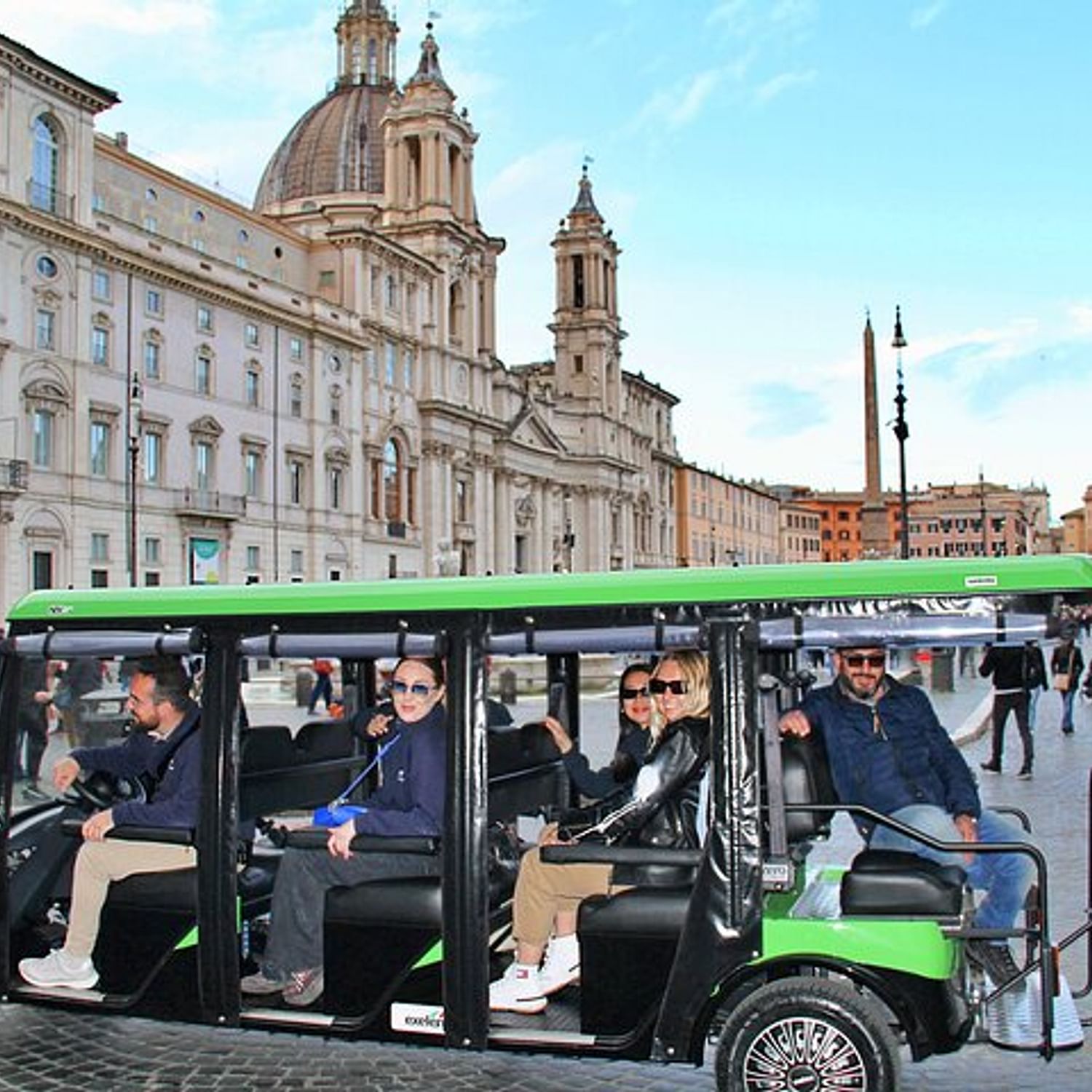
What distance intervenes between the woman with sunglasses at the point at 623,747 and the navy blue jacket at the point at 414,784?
3.74 ft

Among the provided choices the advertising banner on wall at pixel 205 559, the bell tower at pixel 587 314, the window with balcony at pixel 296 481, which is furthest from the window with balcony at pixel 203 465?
the bell tower at pixel 587 314

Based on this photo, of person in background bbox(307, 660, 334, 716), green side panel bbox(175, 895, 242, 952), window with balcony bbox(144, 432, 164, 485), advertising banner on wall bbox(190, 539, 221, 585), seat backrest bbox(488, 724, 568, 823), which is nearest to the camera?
green side panel bbox(175, 895, 242, 952)

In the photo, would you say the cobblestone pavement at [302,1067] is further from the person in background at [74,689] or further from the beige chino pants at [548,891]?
the person in background at [74,689]

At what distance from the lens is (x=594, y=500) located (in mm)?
100688

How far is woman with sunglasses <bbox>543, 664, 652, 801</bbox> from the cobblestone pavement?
1.32 metres

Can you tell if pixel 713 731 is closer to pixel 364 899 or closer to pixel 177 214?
pixel 364 899

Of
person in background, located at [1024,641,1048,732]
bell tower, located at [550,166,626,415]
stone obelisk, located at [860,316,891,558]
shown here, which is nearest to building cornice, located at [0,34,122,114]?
stone obelisk, located at [860,316,891,558]

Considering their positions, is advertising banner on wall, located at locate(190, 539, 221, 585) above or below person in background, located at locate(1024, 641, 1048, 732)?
above

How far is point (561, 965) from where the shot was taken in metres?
5.86

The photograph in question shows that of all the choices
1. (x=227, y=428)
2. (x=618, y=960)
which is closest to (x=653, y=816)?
(x=618, y=960)

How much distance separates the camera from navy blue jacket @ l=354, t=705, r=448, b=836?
5863 mm

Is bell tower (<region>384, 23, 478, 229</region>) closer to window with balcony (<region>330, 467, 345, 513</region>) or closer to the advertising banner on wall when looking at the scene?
window with balcony (<region>330, 467, 345, 513</region>)

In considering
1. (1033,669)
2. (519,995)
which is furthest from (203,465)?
(519,995)

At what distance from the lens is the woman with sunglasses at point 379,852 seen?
5.90 metres
